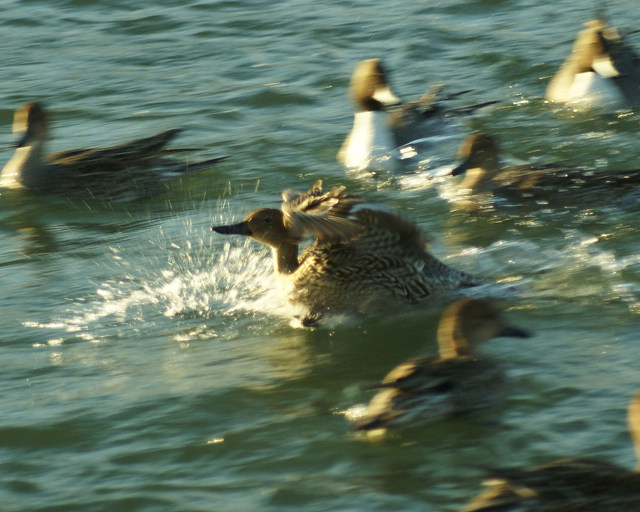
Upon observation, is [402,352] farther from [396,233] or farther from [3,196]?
[3,196]

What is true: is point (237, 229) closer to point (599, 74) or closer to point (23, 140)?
point (23, 140)

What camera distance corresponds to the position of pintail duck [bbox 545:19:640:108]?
11.2 meters

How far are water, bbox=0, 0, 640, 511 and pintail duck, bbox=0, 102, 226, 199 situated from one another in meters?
0.19

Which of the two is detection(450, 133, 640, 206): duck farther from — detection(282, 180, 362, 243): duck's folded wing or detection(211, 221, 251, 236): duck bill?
detection(211, 221, 251, 236): duck bill

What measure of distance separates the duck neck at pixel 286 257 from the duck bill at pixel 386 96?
12.2 ft

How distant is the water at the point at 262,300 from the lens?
5316 mm

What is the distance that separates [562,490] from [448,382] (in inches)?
47.0

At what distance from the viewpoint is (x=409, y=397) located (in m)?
5.35

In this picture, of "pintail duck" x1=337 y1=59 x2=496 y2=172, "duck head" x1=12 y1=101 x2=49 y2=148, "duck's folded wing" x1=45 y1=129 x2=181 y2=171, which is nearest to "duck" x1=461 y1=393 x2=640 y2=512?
"pintail duck" x1=337 y1=59 x2=496 y2=172

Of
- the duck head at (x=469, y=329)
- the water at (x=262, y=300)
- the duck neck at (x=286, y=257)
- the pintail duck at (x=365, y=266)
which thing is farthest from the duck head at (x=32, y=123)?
the duck head at (x=469, y=329)

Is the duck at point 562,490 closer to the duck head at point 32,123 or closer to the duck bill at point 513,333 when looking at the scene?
the duck bill at point 513,333

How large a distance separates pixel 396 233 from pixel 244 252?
1.60m

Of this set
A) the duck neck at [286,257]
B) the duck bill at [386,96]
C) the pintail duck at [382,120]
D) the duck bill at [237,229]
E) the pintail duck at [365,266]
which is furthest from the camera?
the duck bill at [386,96]

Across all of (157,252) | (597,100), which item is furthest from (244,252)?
(597,100)
